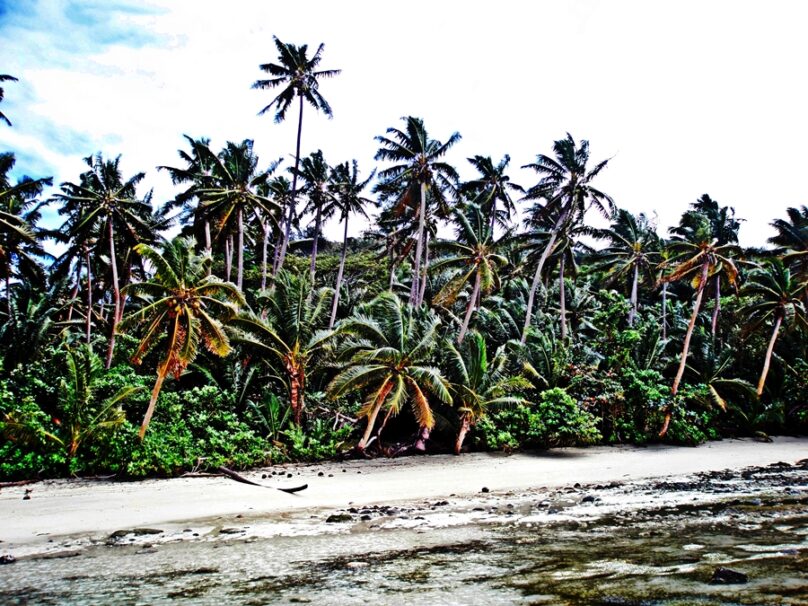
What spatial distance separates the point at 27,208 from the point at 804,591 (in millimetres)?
40316

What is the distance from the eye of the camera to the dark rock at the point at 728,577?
7.27 meters

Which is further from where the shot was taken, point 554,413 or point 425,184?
point 425,184

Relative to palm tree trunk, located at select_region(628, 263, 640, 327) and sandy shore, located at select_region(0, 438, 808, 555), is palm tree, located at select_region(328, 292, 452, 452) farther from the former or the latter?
palm tree trunk, located at select_region(628, 263, 640, 327)

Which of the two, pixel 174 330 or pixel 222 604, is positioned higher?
pixel 174 330

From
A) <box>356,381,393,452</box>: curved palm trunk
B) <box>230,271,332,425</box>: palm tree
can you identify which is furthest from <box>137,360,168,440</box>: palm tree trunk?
<box>356,381,393,452</box>: curved palm trunk

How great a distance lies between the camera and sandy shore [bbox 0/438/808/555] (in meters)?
12.9

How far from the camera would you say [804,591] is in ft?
21.8

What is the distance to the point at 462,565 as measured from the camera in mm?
8883

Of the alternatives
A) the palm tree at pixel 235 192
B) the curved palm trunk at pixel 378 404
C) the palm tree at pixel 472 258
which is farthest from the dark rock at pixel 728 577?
the palm tree at pixel 235 192

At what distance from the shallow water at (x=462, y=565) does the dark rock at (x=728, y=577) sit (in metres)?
0.12

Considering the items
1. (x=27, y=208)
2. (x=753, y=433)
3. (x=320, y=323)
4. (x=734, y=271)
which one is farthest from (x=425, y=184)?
(x=27, y=208)

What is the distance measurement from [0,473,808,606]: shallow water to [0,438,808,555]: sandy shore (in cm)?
223

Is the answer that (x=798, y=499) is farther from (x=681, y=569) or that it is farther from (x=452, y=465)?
(x=452, y=465)

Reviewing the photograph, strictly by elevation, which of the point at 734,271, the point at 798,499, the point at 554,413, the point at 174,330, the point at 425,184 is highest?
the point at 425,184
